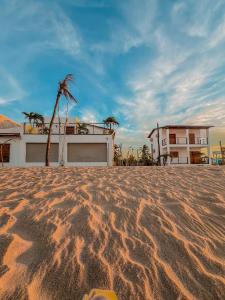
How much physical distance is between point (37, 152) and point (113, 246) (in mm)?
19413

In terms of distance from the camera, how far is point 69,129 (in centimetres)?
2189

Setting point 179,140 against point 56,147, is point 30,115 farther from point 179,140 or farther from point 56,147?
point 179,140

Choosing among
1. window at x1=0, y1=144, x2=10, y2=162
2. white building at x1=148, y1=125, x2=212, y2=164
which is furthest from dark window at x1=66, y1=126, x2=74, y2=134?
white building at x1=148, y1=125, x2=212, y2=164

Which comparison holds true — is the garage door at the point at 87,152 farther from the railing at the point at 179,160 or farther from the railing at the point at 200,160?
the railing at the point at 200,160

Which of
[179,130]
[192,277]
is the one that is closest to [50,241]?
[192,277]

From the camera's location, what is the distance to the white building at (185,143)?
29.3 meters

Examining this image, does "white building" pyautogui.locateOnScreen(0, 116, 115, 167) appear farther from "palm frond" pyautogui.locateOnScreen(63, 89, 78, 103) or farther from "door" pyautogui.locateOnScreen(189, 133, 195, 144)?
"door" pyautogui.locateOnScreen(189, 133, 195, 144)

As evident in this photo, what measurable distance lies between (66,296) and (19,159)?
19696 millimetres

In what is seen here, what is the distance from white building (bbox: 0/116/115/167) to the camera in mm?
19688

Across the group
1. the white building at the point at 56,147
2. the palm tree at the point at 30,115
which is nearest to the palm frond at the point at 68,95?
the white building at the point at 56,147

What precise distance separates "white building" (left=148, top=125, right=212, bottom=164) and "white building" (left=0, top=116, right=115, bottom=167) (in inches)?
430

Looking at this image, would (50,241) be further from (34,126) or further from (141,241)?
(34,126)

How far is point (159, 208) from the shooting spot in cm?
341

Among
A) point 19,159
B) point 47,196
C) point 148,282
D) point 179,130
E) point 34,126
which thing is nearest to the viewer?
point 148,282
